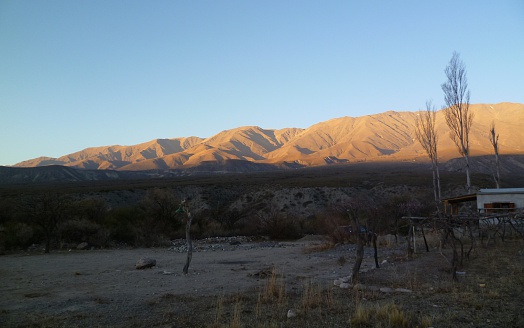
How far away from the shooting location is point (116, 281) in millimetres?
14336

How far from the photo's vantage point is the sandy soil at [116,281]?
971 cm

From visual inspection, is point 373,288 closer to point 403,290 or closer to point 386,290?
point 386,290

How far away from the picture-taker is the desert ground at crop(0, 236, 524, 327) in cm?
818

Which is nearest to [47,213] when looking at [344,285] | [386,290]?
[344,285]

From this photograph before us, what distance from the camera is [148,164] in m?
199

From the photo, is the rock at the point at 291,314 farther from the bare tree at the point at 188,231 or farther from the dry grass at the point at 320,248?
the dry grass at the point at 320,248

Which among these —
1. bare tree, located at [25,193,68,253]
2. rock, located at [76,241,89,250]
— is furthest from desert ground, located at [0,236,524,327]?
bare tree, located at [25,193,68,253]

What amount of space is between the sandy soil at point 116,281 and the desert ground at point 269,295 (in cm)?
3

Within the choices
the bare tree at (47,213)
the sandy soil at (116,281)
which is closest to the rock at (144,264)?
the sandy soil at (116,281)

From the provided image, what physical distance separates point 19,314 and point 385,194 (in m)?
53.6

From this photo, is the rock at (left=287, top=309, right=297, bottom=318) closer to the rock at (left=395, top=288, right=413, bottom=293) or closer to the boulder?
the boulder

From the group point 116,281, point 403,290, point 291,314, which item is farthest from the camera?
point 116,281

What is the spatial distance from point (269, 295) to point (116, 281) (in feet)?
21.9

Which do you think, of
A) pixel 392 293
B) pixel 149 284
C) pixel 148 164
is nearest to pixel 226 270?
pixel 149 284
